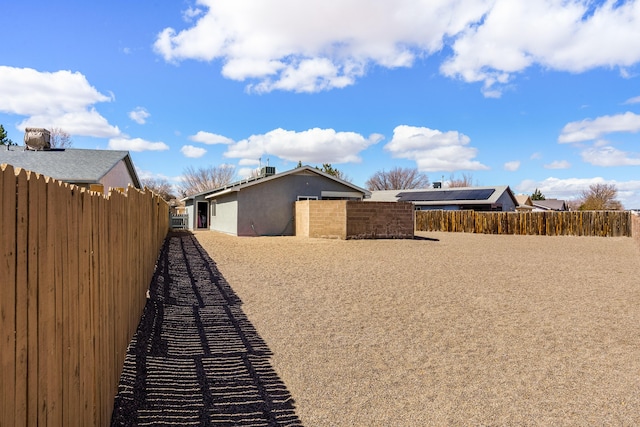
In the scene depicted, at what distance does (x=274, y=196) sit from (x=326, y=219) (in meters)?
4.42

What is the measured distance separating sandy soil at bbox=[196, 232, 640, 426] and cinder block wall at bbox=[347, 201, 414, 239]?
758 centimetres

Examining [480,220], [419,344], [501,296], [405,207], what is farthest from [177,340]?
[480,220]

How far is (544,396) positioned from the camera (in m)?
4.43

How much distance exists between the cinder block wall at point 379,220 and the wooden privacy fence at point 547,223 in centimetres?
1001

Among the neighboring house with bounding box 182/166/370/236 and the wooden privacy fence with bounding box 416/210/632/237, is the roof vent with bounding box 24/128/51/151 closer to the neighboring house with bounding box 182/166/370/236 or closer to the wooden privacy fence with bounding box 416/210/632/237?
the neighboring house with bounding box 182/166/370/236

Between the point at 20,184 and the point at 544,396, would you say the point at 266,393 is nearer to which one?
the point at 544,396

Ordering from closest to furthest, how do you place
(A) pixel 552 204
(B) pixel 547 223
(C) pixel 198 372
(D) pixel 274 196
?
(C) pixel 198 372 < (D) pixel 274 196 < (B) pixel 547 223 < (A) pixel 552 204

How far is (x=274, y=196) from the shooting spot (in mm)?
23922

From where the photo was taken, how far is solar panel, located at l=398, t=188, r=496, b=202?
38.3m

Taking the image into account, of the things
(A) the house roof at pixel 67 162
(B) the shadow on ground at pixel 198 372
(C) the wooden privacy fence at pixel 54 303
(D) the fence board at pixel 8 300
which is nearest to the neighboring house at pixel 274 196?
(A) the house roof at pixel 67 162

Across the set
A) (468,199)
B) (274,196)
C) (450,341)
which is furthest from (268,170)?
(450,341)

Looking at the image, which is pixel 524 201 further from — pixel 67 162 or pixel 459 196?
pixel 67 162

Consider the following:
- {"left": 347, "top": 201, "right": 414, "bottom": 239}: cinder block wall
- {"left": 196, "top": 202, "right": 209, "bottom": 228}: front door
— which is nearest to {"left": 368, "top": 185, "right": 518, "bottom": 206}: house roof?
{"left": 196, "top": 202, "right": 209, "bottom": 228}: front door

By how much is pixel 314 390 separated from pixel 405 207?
17.4 meters
